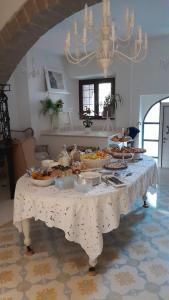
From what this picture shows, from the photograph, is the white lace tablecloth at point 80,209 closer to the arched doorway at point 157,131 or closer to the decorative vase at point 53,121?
the decorative vase at point 53,121

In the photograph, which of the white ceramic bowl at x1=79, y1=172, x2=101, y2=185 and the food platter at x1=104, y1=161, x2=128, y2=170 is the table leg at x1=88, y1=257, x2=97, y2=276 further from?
the food platter at x1=104, y1=161, x2=128, y2=170

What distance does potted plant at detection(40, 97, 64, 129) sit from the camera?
5.64 metres

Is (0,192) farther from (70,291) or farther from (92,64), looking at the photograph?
(92,64)

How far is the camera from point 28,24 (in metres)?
2.96

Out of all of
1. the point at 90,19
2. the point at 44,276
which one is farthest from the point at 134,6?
the point at 44,276

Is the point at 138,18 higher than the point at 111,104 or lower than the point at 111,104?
higher

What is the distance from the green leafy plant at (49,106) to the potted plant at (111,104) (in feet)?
3.78

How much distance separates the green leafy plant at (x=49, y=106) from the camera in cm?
564

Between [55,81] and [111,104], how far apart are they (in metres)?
1.56

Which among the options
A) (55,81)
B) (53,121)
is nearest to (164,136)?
(53,121)

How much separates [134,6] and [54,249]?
3400 mm

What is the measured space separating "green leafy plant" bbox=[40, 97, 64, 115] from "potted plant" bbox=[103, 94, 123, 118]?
3.78 feet

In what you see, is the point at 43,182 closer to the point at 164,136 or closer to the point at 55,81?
the point at 55,81

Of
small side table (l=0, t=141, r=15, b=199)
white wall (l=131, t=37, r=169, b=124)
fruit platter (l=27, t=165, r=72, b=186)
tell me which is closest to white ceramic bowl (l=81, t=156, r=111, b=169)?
fruit platter (l=27, t=165, r=72, b=186)
